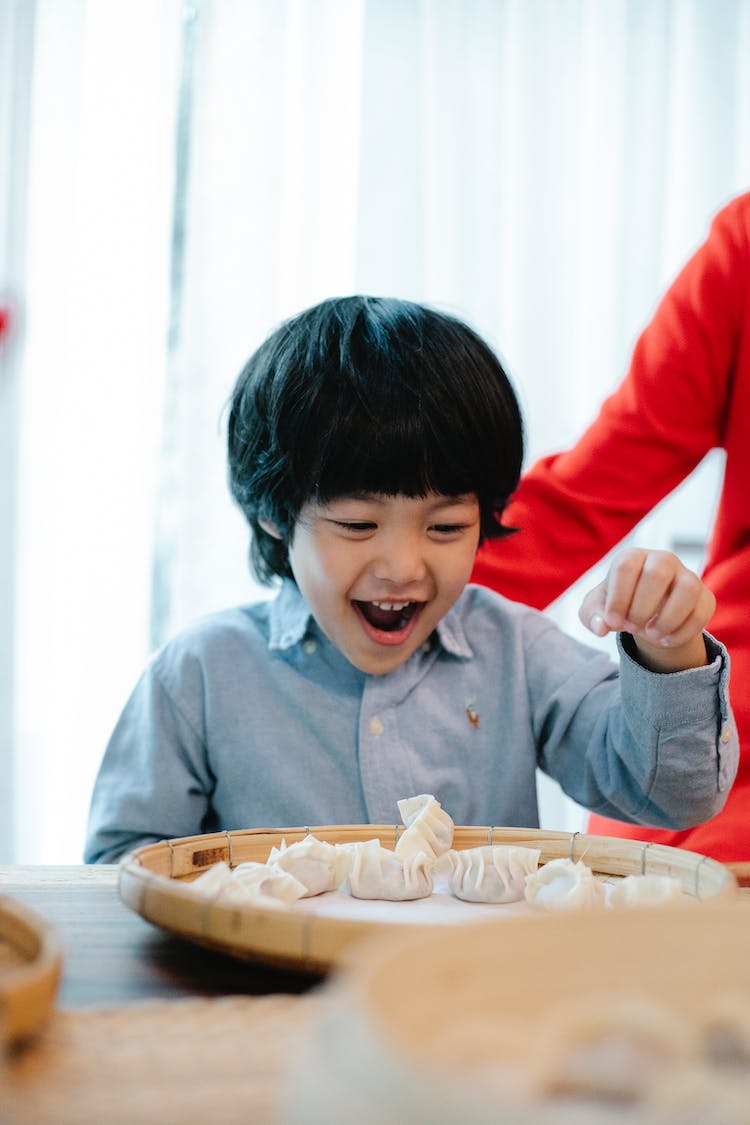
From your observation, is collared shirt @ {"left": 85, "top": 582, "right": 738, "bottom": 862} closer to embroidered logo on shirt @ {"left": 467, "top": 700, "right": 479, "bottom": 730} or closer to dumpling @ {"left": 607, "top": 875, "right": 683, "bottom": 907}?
embroidered logo on shirt @ {"left": 467, "top": 700, "right": 479, "bottom": 730}

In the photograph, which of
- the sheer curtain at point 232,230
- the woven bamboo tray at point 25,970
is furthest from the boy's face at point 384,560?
the sheer curtain at point 232,230

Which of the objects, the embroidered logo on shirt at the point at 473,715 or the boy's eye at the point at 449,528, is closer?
the boy's eye at the point at 449,528

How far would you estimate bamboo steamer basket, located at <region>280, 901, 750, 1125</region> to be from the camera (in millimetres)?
244

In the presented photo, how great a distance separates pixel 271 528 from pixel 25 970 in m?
0.75

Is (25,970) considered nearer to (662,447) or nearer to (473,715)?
(473,715)

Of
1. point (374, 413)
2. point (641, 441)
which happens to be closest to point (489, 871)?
point (374, 413)

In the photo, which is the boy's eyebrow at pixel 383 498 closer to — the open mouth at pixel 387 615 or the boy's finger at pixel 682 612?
the open mouth at pixel 387 615

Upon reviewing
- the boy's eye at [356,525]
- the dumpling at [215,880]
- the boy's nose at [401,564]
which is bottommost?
the dumpling at [215,880]

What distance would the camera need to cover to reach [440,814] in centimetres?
72

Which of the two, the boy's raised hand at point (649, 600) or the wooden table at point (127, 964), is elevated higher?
the boy's raised hand at point (649, 600)

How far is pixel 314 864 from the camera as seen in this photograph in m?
0.64

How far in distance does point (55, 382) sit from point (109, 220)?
1.02 feet

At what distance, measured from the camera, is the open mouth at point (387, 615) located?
105 centimetres

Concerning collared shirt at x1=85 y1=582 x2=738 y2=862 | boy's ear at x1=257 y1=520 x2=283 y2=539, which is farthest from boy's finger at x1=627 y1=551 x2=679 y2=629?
boy's ear at x1=257 y1=520 x2=283 y2=539
